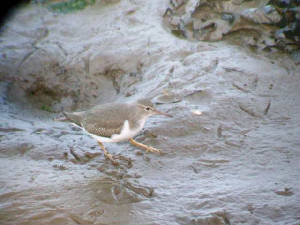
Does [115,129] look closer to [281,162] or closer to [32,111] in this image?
[281,162]

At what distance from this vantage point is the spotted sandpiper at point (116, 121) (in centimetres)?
570

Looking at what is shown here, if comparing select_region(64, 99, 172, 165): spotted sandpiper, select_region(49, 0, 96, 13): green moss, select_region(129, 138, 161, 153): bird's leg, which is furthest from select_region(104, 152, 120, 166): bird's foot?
select_region(49, 0, 96, 13): green moss

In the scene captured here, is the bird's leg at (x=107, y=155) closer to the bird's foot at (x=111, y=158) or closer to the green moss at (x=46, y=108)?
the bird's foot at (x=111, y=158)

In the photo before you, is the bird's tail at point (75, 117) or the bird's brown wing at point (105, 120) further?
the bird's tail at point (75, 117)

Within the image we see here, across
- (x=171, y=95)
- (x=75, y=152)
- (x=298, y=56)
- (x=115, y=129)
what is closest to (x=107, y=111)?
(x=115, y=129)

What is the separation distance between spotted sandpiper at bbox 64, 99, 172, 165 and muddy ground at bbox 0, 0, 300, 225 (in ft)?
1.31

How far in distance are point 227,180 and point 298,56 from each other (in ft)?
12.6

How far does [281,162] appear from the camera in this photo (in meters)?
5.36

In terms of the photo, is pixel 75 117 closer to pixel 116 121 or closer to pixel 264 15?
pixel 116 121

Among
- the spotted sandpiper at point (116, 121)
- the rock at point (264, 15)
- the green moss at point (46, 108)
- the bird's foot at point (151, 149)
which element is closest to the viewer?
the spotted sandpiper at point (116, 121)

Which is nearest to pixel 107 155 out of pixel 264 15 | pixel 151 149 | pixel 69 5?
pixel 151 149

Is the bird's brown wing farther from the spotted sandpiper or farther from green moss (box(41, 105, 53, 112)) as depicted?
green moss (box(41, 105, 53, 112))

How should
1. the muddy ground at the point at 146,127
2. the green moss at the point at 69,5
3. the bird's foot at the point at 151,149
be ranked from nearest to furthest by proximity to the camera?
the muddy ground at the point at 146,127 → the bird's foot at the point at 151,149 → the green moss at the point at 69,5

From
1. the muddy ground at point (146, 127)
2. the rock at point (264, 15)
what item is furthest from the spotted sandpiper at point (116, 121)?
the rock at point (264, 15)
